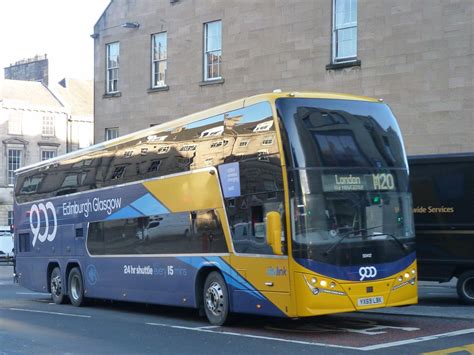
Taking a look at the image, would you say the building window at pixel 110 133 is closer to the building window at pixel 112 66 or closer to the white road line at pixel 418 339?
the building window at pixel 112 66

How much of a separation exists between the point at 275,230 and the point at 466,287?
6.13 meters

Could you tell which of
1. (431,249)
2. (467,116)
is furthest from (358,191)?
(467,116)

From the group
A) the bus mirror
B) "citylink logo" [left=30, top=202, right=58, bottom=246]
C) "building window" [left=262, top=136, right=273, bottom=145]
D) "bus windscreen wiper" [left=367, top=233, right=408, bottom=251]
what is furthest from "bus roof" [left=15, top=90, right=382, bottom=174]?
"citylink logo" [left=30, top=202, right=58, bottom=246]

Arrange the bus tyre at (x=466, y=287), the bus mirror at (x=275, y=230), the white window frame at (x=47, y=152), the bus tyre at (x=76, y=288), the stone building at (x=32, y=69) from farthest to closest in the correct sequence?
1. the stone building at (x=32, y=69)
2. the white window frame at (x=47, y=152)
3. the bus tyre at (x=76, y=288)
4. the bus tyre at (x=466, y=287)
5. the bus mirror at (x=275, y=230)

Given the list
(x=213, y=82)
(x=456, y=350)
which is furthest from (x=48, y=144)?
(x=456, y=350)

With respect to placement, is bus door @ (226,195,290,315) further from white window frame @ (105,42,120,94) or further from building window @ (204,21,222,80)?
white window frame @ (105,42,120,94)

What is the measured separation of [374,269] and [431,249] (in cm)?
474

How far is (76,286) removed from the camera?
20.2 m

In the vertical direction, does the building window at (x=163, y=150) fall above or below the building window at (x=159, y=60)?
below

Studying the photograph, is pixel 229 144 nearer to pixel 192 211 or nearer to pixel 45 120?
pixel 192 211

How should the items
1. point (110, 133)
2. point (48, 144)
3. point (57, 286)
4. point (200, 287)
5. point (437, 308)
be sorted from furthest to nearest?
point (48, 144), point (110, 133), point (57, 286), point (437, 308), point (200, 287)

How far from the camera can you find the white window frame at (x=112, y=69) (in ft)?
121

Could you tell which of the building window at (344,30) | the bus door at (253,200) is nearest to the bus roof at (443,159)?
the bus door at (253,200)

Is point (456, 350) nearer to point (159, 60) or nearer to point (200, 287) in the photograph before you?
point (200, 287)
